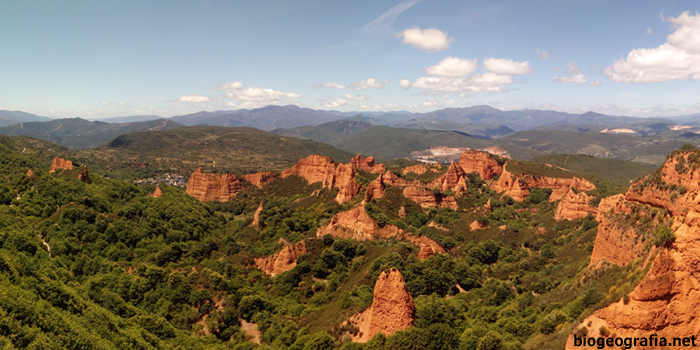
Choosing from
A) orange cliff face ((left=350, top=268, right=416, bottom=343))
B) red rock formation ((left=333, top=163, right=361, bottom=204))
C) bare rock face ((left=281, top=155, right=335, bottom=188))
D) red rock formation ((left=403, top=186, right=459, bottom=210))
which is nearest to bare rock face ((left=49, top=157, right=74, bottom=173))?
bare rock face ((left=281, top=155, right=335, bottom=188))

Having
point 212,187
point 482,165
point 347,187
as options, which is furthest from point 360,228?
point 482,165

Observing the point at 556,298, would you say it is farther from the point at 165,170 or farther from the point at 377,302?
the point at 165,170

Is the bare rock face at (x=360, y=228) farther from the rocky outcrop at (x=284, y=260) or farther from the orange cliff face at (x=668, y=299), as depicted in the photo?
the orange cliff face at (x=668, y=299)

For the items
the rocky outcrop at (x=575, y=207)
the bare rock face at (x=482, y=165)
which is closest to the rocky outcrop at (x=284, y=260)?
the rocky outcrop at (x=575, y=207)

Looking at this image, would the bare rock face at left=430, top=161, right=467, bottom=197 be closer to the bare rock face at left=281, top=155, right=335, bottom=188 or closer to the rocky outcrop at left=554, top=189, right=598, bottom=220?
the rocky outcrop at left=554, top=189, right=598, bottom=220

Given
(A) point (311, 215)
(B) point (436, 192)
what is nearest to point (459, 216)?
(B) point (436, 192)

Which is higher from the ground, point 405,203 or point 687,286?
point 687,286

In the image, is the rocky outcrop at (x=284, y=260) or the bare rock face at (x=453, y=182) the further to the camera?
the bare rock face at (x=453, y=182)
